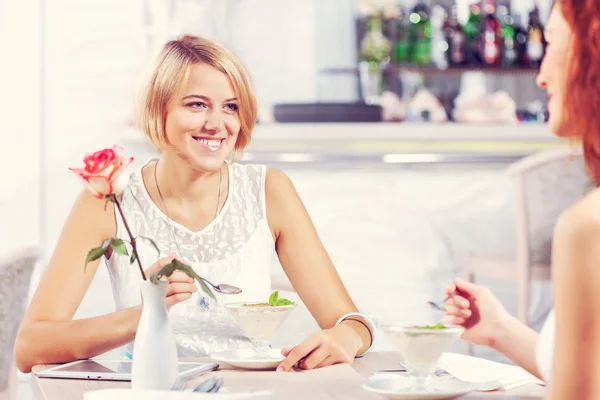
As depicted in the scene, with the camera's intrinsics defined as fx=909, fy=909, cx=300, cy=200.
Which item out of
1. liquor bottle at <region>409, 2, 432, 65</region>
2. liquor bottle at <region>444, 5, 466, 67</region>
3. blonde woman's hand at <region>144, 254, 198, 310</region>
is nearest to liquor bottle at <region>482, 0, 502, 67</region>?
liquor bottle at <region>444, 5, 466, 67</region>

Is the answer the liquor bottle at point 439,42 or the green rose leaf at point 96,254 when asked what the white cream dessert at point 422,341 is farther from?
the liquor bottle at point 439,42

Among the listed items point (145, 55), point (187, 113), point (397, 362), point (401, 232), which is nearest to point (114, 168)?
point (397, 362)

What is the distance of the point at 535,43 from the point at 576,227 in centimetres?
443

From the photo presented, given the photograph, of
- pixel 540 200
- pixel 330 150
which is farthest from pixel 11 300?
pixel 540 200

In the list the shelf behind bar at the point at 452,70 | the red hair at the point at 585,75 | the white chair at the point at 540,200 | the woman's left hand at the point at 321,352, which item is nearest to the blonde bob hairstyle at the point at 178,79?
the woman's left hand at the point at 321,352

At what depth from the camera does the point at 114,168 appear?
46.9 inches

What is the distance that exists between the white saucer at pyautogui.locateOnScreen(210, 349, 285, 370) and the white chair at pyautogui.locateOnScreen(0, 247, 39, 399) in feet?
2.53

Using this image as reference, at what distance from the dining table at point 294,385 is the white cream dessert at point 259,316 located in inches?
2.9

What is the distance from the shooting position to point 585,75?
992 mm

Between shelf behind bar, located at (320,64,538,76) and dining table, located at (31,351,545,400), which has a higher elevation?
shelf behind bar, located at (320,64,538,76)

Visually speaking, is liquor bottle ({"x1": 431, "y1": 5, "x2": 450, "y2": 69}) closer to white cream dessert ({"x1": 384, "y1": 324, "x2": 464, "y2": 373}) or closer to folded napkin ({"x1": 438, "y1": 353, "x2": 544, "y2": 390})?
folded napkin ({"x1": 438, "y1": 353, "x2": 544, "y2": 390})

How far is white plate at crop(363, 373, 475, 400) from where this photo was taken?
123cm

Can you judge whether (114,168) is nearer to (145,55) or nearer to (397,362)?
(397,362)

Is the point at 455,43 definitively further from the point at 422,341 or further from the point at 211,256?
the point at 422,341
